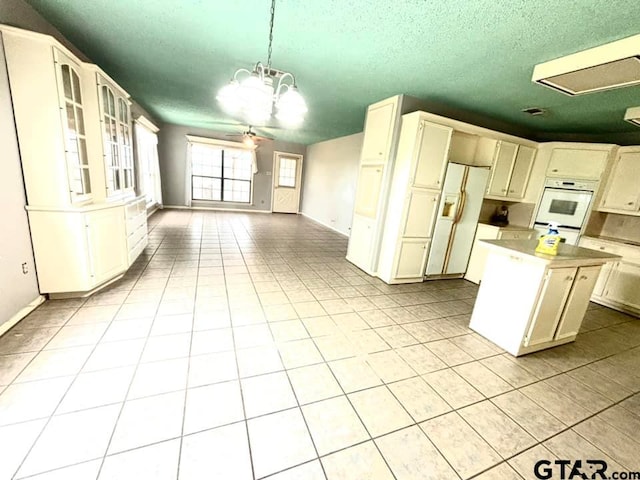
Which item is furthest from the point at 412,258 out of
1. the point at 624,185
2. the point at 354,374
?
the point at 624,185

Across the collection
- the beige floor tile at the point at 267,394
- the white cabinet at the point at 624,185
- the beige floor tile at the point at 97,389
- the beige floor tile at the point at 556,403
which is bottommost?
the beige floor tile at the point at 97,389

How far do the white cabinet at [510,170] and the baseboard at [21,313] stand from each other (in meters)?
5.61

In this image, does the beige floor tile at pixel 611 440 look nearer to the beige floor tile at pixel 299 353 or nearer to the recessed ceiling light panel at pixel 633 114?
the beige floor tile at pixel 299 353

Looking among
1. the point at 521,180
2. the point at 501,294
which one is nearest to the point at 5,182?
the point at 501,294

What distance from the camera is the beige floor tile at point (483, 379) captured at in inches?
74.5

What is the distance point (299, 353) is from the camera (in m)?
2.09

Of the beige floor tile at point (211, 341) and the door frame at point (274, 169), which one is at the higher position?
the door frame at point (274, 169)

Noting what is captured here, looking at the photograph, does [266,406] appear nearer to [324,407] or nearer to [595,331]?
[324,407]

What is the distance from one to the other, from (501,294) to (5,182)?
4387mm

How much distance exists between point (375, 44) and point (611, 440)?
10.8 feet

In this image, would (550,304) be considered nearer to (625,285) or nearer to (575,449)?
(575,449)

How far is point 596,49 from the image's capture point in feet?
6.44

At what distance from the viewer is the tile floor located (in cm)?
129

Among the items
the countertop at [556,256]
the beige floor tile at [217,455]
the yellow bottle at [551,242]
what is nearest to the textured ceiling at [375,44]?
the yellow bottle at [551,242]
